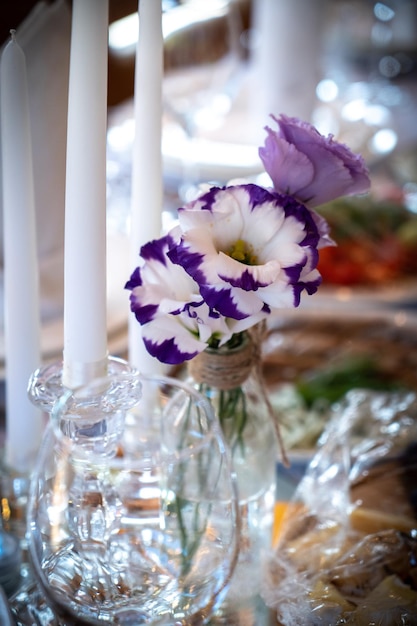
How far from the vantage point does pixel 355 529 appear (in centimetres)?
59

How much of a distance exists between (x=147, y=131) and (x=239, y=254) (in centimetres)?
11

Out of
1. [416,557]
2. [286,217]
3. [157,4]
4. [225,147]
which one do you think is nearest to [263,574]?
[416,557]

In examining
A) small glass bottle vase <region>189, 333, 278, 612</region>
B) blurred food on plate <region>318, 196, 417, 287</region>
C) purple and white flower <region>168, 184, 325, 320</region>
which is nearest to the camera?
purple and white flower <region>168, 184, 325, 320</region>

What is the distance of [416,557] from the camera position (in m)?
0.54

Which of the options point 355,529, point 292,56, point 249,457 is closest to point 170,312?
point 249,457

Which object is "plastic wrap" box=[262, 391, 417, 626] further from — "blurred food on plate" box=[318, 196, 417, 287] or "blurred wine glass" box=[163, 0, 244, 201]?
"blurred wine glass" box=[163, 0, 244, 201]

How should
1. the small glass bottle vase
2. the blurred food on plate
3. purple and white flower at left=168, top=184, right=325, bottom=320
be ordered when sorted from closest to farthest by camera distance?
purple and white flower at left=168, top=184, right=325, bottom=320 < the small glass bottle vase < the blurred food on plate

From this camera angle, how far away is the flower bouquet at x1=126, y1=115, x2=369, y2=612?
0.41 meters

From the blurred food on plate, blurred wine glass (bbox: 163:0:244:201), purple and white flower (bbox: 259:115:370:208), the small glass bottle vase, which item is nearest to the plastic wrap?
the small glass bottle vase

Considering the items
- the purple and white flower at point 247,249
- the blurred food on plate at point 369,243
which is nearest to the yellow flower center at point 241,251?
the purple and white flower at point 247,249

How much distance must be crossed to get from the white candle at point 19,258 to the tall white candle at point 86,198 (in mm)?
66

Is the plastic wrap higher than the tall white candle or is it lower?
lower

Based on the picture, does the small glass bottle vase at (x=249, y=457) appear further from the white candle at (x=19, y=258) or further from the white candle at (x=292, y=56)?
the white candle at (x=292, y=56)

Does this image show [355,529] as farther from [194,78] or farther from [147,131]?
[194,78]
